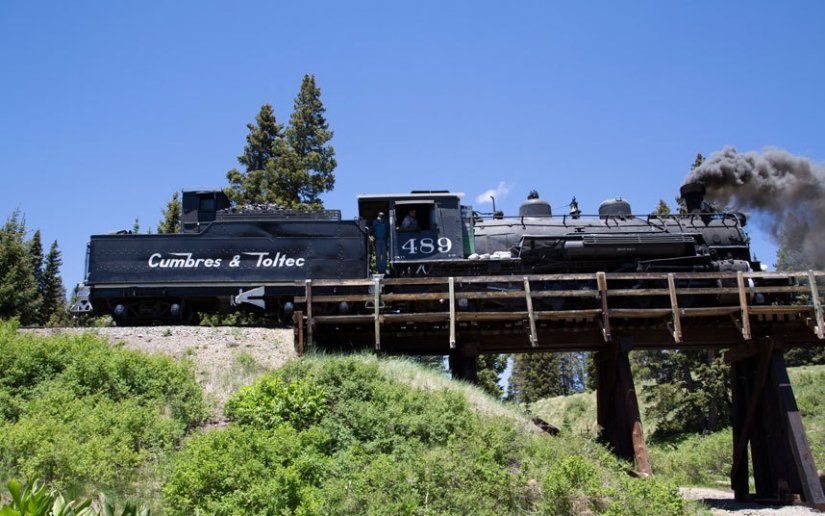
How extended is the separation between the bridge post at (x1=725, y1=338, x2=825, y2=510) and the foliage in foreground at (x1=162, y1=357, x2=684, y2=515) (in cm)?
608

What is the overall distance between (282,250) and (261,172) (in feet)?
46.7

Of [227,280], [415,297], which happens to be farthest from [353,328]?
[227,280]

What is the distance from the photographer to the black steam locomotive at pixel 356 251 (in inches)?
657

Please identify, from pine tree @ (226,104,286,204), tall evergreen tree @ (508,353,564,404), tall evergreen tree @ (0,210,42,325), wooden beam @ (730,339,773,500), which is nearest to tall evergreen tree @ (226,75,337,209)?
pine tree @ (226,104,286,204)

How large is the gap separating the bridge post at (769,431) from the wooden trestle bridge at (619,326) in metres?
0.03

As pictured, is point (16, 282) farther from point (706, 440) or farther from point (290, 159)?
point (706, 440)

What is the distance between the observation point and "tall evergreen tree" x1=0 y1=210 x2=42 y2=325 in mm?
25562

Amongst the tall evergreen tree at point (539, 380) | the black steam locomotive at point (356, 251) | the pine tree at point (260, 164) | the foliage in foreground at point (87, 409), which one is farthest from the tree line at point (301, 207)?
the tall evergreen tree at point (539, 380)

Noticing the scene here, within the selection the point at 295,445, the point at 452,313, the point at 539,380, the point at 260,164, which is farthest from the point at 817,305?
the point at 539,380

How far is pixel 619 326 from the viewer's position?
16.3 metres

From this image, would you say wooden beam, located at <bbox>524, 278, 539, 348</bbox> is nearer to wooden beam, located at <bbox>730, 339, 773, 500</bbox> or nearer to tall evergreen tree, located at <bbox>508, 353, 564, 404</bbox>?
wooden beam, located at <bbox>730, 339, 773, 500</bbox>

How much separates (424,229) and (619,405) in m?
6.25

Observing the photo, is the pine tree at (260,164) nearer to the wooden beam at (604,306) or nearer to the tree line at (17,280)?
the tree line at (17,280)

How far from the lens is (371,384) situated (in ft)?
41.3
